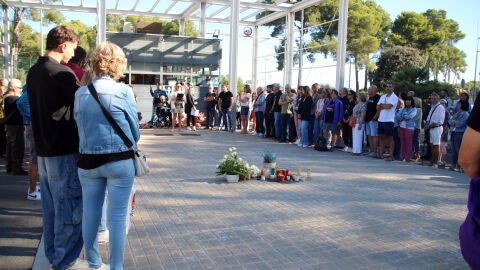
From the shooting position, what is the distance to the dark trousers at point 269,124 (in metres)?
15.5

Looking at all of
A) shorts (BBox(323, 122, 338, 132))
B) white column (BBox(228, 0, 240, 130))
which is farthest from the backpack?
white column (BBox(228, 0, 240, 130))

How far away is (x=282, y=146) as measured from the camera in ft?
43.5

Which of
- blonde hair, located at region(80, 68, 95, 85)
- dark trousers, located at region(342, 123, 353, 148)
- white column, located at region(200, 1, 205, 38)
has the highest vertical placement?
white column, located at region(200, 1, 205, 38)

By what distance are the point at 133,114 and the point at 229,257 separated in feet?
5.61

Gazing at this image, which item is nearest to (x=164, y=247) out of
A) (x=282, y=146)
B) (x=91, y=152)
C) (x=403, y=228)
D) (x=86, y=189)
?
(x=86, y=189)

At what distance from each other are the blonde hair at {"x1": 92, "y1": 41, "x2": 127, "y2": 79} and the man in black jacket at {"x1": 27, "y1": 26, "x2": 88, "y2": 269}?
0.41 metres

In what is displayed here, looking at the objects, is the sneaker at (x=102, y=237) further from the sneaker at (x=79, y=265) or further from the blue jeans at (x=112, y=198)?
the blue jeans at (x=112, y=198)

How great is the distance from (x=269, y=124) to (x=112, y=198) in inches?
500

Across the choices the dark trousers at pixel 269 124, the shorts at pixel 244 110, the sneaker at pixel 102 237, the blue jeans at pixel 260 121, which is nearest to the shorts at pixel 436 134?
the dark trousers at pixel 269 124

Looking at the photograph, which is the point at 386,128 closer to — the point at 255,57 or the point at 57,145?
the point at 57,145

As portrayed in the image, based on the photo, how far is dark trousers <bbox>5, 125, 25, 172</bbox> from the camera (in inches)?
297

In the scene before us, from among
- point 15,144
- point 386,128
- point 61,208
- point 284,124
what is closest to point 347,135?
point 386,128

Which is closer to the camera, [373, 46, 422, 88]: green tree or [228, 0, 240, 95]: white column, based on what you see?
[228, 0, 240, 95]: white column

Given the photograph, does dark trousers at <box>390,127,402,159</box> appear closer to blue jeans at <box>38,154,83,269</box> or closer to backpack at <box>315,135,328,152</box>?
backpack at <box>315,135,328,152</box>
